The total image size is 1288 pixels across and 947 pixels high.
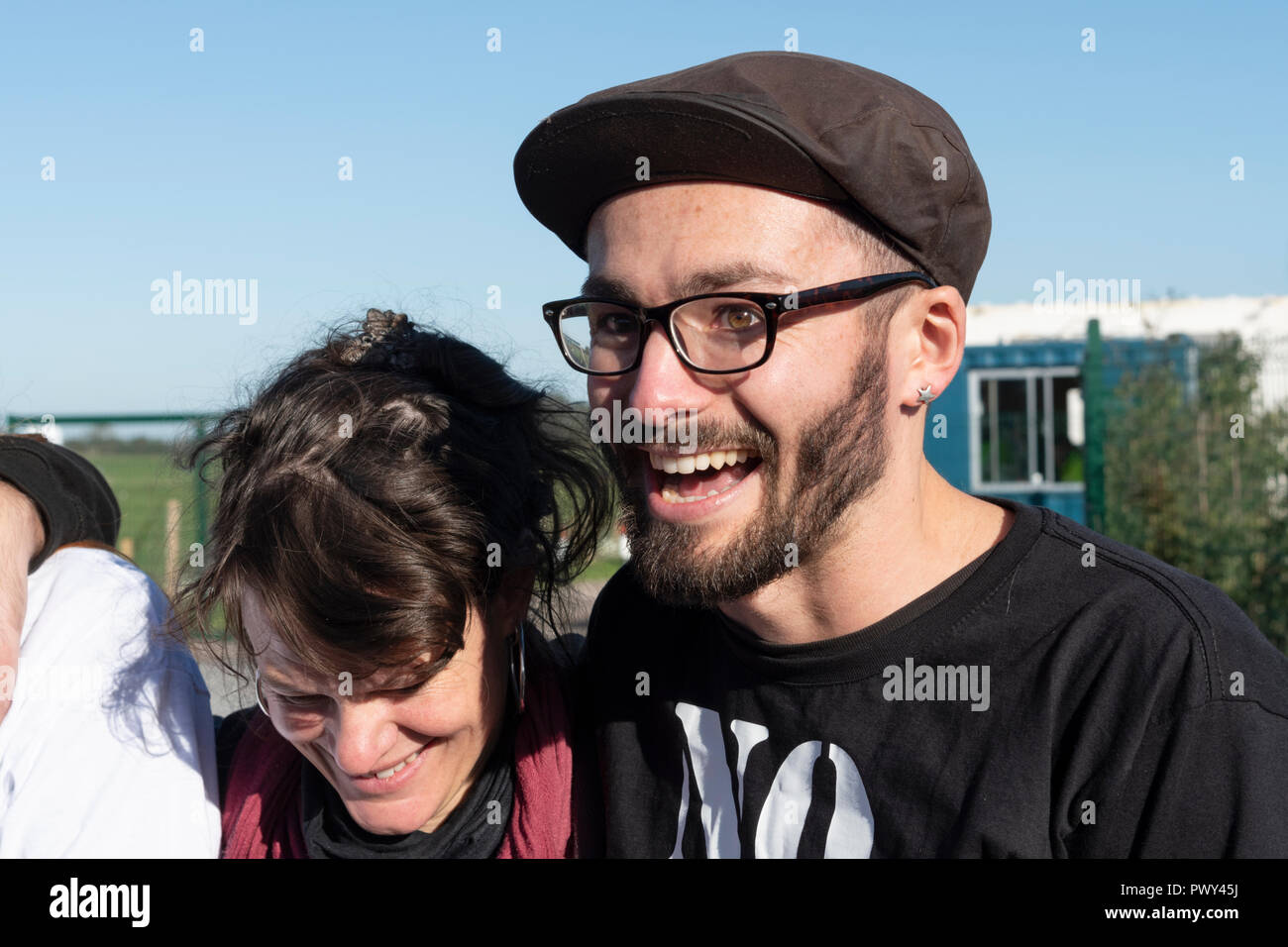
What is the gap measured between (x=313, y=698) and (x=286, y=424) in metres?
0.52

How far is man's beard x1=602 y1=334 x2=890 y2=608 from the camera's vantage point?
5.77ft

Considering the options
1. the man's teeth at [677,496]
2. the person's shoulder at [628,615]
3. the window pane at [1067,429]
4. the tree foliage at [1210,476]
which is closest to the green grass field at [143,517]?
the tree foliage at [1210,476]

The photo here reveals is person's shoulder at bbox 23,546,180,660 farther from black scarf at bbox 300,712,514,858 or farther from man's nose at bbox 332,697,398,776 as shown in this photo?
man's nose at bbox 332,697,398,776

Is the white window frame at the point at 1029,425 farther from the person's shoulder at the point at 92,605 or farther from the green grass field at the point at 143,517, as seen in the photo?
the person's shoulder at the point at 92,605

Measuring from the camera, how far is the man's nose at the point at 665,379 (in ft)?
5.73

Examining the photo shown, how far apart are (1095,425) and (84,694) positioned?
6751mm

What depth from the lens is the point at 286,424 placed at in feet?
6.67

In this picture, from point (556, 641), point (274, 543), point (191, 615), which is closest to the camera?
point (274, 543)

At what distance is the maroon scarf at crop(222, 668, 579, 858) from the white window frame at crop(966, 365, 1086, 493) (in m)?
8.41

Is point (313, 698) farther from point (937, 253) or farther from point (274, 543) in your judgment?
point (937, 253)

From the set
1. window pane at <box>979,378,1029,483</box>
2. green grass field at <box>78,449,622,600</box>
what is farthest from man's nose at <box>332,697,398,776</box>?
window pane at <box>979,378,1029,483</box>

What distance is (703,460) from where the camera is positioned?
5.86 ft
